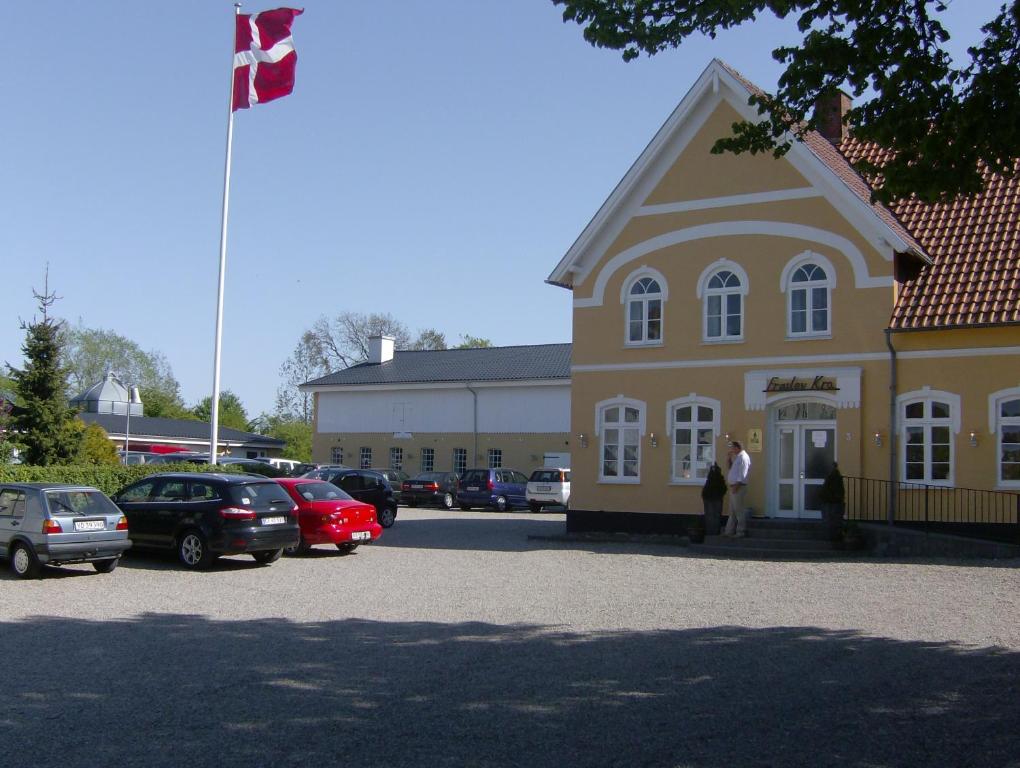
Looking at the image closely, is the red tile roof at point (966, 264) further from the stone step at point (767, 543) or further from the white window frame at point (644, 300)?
the white window frame at point (644, 300)

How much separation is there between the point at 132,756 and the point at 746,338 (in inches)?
739

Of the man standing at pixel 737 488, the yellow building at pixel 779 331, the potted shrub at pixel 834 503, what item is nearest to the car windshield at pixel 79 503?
the yellow building at pixel 779 331

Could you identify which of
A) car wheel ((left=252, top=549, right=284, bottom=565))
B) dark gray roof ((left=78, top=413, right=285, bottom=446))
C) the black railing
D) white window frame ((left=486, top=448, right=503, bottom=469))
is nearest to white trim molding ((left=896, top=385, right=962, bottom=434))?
the black railing

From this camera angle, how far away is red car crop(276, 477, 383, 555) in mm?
19781

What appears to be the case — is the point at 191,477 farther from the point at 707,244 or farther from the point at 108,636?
the point at 707,244

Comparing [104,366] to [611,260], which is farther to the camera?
[104,366]

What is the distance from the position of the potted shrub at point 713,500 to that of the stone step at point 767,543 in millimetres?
466

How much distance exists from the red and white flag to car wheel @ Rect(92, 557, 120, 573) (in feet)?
48.1

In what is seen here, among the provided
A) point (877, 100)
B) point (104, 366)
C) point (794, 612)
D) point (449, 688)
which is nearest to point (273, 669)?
point (449, 688)

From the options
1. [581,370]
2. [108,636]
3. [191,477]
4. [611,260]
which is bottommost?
[108,636]

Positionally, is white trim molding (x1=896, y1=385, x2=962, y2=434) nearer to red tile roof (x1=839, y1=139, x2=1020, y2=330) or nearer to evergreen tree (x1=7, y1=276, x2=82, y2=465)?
red tile roof (x1=839, y1=139, x2=1020, y2=330)

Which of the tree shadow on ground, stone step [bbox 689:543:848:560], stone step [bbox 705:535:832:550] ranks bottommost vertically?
the tree shadow on ground

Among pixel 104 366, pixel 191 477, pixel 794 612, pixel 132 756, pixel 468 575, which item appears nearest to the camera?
pixel 132 756

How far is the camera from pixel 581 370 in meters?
25.7
